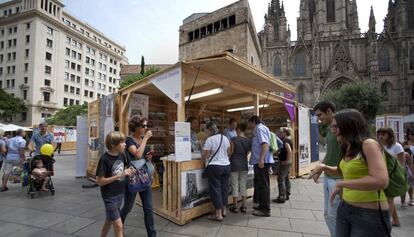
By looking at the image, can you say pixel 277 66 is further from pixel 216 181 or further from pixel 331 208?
pixel 331 208

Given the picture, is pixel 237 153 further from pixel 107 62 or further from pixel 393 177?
pixel 107 62

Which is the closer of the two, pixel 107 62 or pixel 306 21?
pixel 306 21

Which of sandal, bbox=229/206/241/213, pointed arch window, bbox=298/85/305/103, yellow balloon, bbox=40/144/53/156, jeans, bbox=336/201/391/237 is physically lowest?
sandal, bbox=229/206/241/213

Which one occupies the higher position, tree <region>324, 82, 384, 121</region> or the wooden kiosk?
tree <region>324, 82, 384, 121</region>

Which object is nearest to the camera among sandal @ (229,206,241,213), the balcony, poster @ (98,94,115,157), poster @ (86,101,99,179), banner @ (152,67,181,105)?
banner @ (152,67,181,105)

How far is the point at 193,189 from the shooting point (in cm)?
464

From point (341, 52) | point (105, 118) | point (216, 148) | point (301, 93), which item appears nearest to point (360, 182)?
point (216, 148)

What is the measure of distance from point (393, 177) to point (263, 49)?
54196mm

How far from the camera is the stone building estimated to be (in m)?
22.4

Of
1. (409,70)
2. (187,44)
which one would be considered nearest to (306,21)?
(409,70)

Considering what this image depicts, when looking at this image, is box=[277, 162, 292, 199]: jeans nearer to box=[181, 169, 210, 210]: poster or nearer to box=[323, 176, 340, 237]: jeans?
box=[181, 169, 210, 210]: poster

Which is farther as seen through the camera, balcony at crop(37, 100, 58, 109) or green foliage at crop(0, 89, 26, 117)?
balcony at crop(37, 100, 58, 109)

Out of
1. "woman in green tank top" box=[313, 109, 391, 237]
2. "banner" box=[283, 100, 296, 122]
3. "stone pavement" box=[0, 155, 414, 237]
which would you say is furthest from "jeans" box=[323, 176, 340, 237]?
"banner" box=[283, 100, 296, 122]

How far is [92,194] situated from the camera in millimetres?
6664
